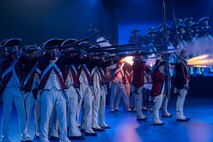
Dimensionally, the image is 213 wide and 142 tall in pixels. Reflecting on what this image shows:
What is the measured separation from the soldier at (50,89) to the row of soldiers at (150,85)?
3602 mm

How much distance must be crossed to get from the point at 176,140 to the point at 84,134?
2.05 m

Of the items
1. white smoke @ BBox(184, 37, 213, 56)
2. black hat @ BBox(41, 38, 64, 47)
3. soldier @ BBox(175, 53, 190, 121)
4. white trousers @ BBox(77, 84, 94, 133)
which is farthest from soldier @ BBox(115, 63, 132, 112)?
black hat @ BBox(41, 38, 64, 47)

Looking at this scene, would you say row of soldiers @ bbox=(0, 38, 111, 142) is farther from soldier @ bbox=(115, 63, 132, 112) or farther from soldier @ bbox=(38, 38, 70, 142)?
soldier @ bbox=(115, 63, 132, 112)

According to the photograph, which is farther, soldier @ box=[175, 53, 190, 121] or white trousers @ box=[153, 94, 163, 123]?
soldier @ box=[175, 53, 190, 121]

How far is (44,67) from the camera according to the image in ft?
24.8

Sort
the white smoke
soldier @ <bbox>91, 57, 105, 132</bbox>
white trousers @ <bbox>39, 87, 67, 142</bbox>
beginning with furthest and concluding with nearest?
the white smoke < soldier @ <bbox>91, 57, 105, 132</bbox> < white trousers @ <bbox>39, 87, 67, 142</bbox>

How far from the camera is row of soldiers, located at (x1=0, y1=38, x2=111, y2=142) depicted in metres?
7.49

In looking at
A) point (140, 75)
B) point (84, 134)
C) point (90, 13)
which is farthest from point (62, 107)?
point (90, 13)

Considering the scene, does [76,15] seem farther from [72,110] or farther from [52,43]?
[52,43]

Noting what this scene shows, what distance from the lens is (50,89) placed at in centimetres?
742

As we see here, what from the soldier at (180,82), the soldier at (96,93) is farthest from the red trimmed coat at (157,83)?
the soldier at (96,93)

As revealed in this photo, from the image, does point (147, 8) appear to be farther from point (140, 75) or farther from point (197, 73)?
point (140, 75)

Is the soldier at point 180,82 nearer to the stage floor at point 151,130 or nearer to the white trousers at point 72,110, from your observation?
the stage floor at point 151,130

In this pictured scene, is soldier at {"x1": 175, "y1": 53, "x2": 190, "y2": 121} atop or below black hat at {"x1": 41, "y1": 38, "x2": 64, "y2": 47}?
below
